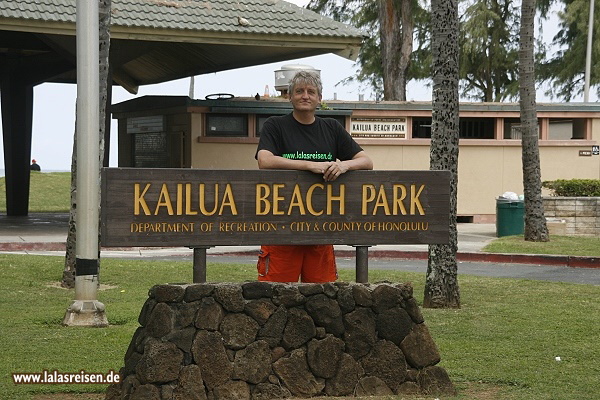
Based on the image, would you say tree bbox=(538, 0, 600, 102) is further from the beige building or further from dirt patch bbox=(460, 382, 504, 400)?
dirt patch bbox=(460, 382, 504, 400)

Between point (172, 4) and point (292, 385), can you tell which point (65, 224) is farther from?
point (292, 385)

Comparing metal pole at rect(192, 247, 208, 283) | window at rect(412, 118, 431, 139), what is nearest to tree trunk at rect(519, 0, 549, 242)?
window at rect(412, 118, 431, 139)

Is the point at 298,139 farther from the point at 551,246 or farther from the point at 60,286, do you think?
the point at 551,246

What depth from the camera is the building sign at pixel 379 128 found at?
87.9 ft

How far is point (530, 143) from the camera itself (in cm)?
2038

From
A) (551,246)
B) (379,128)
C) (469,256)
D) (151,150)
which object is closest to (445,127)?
(469,256)

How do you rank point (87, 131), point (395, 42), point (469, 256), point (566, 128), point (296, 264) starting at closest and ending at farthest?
1. point (296, 264)
2. point (87, 131)
3. point (469, 256)
4. point (566, 128)
5. point (395, 42)

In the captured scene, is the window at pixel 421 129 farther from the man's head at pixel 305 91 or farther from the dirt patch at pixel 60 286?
the man's head at pixel 305 91

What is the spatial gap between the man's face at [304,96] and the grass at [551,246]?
41.6ft

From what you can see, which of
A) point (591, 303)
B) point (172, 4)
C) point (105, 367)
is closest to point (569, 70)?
point (172, 4)

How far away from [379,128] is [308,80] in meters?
20.1

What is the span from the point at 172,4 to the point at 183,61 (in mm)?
5782

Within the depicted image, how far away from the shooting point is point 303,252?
7320 mm

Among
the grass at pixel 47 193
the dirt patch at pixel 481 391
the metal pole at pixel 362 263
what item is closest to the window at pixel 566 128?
the grass at pixel 47 193
